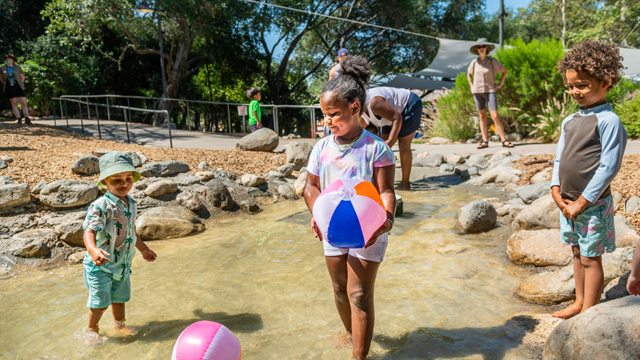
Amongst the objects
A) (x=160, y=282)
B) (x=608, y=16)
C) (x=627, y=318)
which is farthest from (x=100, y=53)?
(x=608, y=16)

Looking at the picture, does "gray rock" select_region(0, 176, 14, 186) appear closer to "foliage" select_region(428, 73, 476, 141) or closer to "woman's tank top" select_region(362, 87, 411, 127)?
"woman's tank top" select_region(362, 87, 411, 127)

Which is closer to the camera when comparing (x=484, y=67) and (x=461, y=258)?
(x=461, y=258)

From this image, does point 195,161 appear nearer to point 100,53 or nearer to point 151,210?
point 151,210

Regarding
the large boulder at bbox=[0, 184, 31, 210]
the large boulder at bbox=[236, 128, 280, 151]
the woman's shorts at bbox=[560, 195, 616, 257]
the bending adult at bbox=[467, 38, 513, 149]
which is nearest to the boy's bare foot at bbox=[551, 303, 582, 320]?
the woman's shorts at bbox=[560, 195, 616, 257]

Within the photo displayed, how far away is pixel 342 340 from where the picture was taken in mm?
2770

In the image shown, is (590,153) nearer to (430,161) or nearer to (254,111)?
(430,161)

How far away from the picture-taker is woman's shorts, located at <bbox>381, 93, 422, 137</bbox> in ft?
20.0

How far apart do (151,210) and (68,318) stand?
7.17 ft

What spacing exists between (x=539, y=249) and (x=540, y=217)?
0.64 metres

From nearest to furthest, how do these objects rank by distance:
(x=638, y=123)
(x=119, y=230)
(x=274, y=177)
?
(x=119, y=230)
(x=274, y=177)
(x=638, y=123)

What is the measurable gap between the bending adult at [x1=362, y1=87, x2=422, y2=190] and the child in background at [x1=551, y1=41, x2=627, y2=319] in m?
2.65

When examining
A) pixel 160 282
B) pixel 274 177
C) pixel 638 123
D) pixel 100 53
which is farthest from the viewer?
pixel 100 53

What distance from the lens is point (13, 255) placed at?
4336mm

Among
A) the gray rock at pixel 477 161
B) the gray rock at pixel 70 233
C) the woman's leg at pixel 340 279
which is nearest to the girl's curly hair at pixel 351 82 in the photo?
the woman's leg at pixel 340 279
